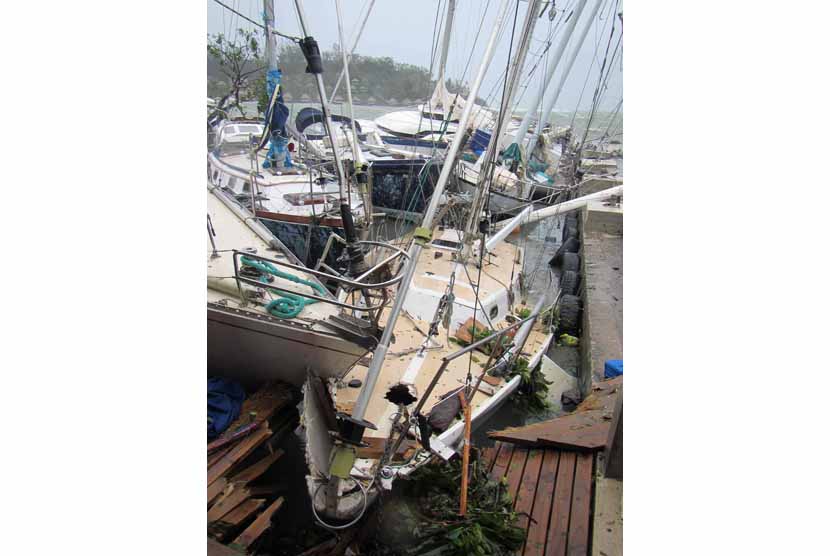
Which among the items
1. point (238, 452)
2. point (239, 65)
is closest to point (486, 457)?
point (238, 452)

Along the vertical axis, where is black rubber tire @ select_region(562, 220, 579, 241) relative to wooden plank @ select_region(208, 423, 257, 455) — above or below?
below

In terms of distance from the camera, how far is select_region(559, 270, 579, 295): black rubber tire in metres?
12.7

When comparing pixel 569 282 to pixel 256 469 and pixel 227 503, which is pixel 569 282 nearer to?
pixel 256 469

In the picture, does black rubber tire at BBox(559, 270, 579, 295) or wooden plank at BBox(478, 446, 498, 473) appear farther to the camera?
black rubber tire at BBox(559, 270, 579, 295)

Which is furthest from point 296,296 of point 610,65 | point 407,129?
point 407,129

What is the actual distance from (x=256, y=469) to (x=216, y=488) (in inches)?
19.5

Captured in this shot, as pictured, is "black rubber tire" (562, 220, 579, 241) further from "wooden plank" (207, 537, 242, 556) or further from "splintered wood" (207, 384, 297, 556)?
"wooden plank" (207, 537, 242, 556)

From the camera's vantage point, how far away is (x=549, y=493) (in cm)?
403

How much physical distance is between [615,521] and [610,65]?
7.11 m

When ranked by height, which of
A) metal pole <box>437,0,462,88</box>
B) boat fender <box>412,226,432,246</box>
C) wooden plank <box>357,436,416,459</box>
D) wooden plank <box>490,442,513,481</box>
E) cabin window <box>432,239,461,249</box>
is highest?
metal pole <box>437,0,462,88</box>

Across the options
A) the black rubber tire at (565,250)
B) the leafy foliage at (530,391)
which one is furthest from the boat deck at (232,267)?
the black rubber tire at (565,250)

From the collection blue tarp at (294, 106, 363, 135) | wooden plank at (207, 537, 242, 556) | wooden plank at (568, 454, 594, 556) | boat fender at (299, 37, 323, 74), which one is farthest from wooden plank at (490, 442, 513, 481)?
blue tarp at (294, 106, 363, 135)

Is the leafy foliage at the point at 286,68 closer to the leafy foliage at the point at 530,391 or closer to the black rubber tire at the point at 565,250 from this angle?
the leafy foliage at the point at 530,391

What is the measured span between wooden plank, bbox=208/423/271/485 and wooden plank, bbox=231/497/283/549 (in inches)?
18.4
